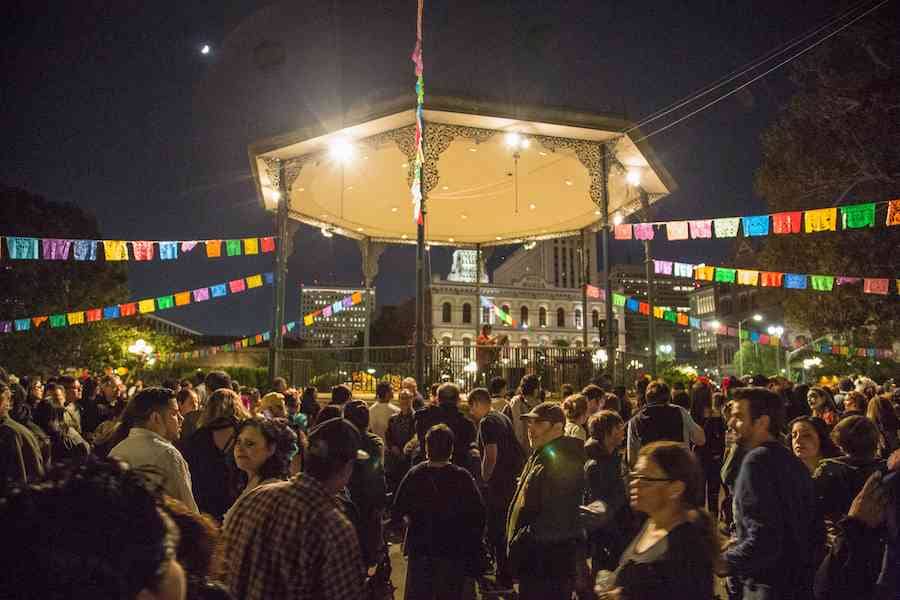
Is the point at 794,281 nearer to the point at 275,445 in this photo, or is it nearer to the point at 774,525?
the point at 774,525

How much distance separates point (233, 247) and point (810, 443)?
43.7 ft

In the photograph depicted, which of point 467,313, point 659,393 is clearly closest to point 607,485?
point 659,393

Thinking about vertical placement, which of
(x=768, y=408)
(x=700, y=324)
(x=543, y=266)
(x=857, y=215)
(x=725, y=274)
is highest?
(x=543, y=266)

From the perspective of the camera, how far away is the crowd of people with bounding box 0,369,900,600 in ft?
3.53

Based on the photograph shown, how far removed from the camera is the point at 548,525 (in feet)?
13.2

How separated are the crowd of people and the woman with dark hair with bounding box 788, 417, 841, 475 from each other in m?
0.02

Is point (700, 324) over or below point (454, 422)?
over

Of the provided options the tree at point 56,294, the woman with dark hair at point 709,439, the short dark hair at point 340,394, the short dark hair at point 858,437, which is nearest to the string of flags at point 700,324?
the woman with dark hair at point 709,439

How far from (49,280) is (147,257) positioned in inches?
675

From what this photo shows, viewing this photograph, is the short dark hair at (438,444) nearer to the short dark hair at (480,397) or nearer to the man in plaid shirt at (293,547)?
the man in plaid shirt at (293,547)

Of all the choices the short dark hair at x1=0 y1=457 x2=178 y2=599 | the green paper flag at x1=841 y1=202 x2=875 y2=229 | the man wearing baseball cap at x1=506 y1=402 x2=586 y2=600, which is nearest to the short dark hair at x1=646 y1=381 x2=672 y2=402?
the man wearing baseball cap at x1=506 y1=402 x2=586 y2=600

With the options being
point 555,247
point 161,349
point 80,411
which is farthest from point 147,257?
point 555,247

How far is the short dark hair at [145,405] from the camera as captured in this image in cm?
366

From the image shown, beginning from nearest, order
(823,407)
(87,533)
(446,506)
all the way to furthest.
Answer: (87,533) < (446,506) < (823,407)
